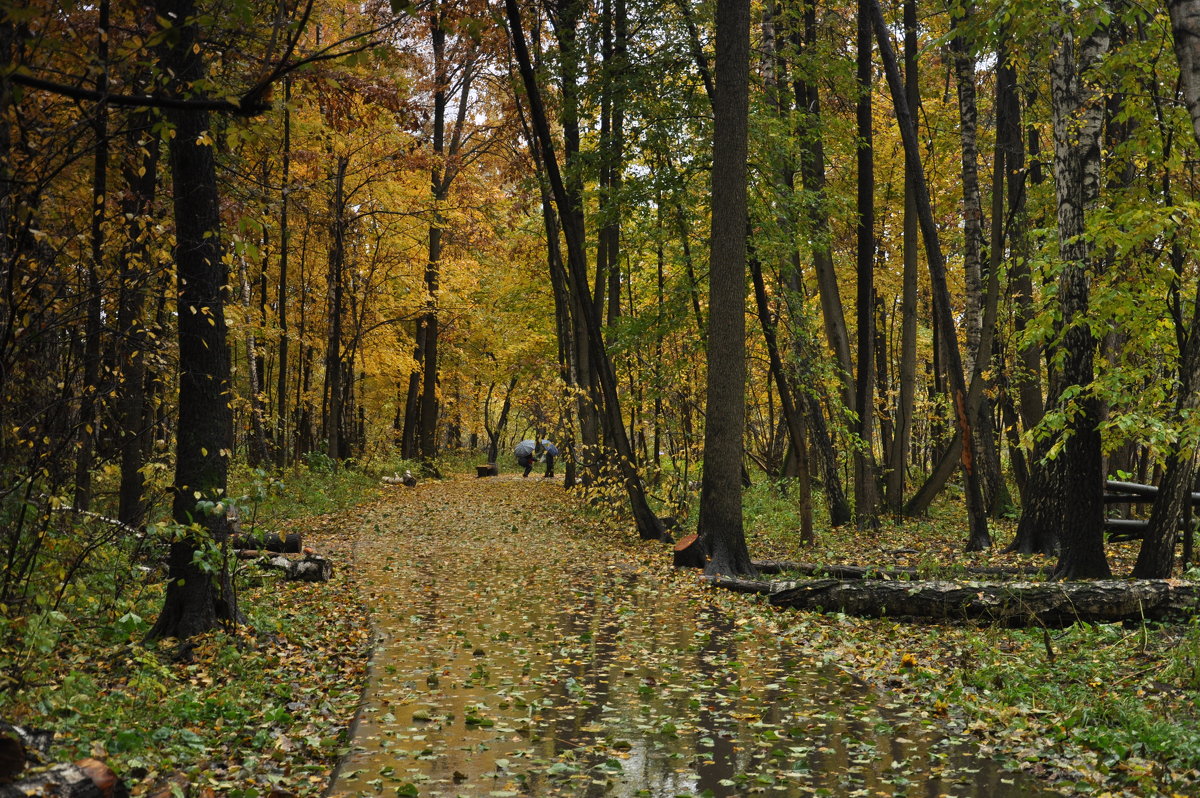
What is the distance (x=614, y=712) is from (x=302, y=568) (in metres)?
6.36

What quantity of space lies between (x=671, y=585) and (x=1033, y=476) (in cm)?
531

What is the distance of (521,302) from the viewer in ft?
96.6

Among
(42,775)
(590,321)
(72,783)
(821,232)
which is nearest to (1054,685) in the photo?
(72,783)

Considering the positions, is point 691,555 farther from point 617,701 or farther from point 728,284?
point 617,701

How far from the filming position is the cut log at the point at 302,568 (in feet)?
36.3

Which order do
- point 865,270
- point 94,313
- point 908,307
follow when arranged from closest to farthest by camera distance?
point 94,313
point 865,270
point 908,307

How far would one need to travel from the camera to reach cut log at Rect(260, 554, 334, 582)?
11062mm

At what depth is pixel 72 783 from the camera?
3.58 meters

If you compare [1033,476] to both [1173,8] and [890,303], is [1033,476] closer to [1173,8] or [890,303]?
[1173,8]

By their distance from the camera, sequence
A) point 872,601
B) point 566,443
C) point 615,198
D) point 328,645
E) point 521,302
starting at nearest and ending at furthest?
point 328,645, point 872,601, point 615,198, point 566,443, point 521,302

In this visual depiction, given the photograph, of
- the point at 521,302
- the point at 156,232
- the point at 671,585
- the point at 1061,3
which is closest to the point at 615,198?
the point at 671,585

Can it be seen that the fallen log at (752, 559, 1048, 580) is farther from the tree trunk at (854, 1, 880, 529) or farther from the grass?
the tree trunk at (854, 1, 880, 529)

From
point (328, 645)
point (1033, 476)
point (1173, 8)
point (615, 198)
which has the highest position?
point (615, 198)

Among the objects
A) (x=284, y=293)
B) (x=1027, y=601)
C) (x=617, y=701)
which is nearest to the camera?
(x=617, y=701)
